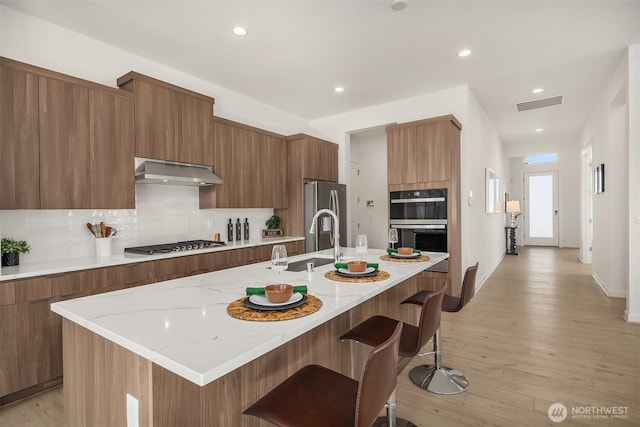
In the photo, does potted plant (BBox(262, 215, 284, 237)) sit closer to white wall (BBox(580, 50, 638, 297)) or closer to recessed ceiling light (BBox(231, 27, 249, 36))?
recessed ceiling light (BBox(231, 27, 249, 36))

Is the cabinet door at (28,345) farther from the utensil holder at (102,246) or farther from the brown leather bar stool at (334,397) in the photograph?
the brown leather bar stool at (334,397)

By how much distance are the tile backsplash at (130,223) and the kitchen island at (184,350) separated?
5.71 ft

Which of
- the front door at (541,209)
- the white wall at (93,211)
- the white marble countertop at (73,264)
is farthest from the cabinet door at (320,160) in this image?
the front door at (541,209)

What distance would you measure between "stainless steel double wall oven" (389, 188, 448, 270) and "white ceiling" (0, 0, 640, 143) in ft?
4.78

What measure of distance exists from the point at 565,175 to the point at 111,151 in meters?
11.2

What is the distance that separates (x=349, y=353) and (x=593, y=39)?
383 cm

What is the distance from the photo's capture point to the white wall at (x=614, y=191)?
3.96 meters

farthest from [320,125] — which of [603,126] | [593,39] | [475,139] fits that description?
[603,126]

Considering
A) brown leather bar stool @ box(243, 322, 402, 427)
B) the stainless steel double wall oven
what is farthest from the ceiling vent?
brown leather bar stool @ box(243, 322, 402, 427)

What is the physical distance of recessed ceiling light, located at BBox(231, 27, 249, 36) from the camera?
2.89 metres

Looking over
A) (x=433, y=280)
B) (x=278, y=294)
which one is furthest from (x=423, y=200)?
(x=278, y=294)

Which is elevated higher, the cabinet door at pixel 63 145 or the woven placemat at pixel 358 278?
the cabinet door at pixel 63 145

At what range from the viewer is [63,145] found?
2.55m

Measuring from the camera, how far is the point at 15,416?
2070 mm
